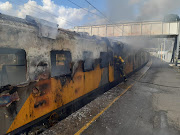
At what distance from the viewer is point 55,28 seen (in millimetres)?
3475

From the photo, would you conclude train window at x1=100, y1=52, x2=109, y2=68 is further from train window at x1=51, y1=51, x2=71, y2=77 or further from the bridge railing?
the bridge railing

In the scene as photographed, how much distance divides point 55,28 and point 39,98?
1.91 m

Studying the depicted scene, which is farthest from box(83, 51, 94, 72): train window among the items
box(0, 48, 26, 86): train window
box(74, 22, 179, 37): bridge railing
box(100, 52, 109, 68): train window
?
box(74, 22, 179, 37): bridge railing

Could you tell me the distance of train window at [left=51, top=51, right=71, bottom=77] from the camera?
143 inches

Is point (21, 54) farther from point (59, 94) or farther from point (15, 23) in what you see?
point (59, 94)

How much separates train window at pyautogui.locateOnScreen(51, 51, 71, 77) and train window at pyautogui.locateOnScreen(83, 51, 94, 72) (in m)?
0.95

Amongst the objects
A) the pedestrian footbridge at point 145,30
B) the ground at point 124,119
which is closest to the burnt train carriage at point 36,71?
the ground at point 124,119

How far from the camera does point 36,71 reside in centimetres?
306

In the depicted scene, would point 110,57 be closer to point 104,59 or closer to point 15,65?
point 104,59

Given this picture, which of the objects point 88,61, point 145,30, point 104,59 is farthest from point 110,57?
point 145,30

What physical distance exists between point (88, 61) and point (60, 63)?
1.52 m

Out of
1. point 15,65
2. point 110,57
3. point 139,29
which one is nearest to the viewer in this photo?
point 15,65

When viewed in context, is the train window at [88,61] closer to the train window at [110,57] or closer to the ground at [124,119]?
the ground at [124,119]

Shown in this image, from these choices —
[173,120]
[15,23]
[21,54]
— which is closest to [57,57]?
[21,54]
